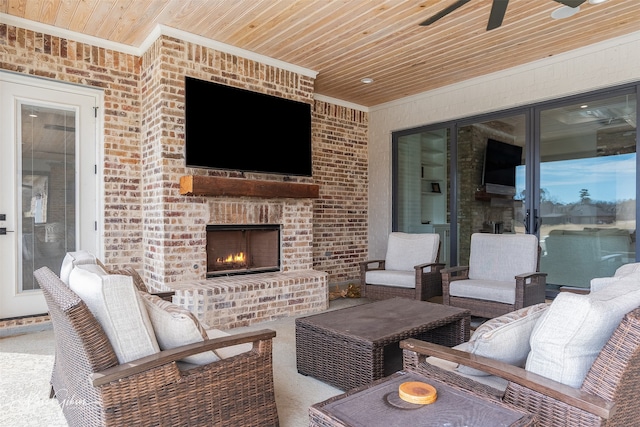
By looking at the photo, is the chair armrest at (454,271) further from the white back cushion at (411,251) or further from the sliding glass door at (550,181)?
the sliding glass door at (550,181)

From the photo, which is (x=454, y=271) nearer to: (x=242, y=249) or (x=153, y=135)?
(x=242, y=249)

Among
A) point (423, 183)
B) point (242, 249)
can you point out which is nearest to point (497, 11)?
point (242, 249)

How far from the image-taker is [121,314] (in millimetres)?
1499

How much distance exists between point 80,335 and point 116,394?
0.25 m

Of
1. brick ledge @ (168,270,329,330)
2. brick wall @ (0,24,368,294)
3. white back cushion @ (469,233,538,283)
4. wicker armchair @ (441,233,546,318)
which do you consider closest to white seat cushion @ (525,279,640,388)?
wicker armchair @ (441,233,546,318)

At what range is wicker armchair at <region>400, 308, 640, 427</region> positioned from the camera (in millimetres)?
1222

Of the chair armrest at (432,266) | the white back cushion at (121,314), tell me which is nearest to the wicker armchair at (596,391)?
the white back cushion at (121,314)

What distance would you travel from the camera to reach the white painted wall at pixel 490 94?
410 centimetres

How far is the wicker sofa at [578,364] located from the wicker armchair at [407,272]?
2.82 metres

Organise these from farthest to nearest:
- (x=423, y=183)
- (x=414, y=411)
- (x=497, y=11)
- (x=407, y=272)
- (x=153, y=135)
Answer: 1. (x=423, y=183)
2. (x=407, y=272)
3. (x=153, y=135)
4. (x=497, y=11)
5. (x=414, y=411)

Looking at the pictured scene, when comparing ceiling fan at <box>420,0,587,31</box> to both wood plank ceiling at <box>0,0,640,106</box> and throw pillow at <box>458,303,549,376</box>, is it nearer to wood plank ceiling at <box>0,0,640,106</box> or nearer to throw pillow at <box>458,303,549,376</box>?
wood plank ceiling at <box>0,0,640,106</box>

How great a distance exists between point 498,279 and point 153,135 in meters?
3.84

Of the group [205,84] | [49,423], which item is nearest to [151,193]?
[205,84]

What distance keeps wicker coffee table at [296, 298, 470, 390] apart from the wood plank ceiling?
8.31 feet
